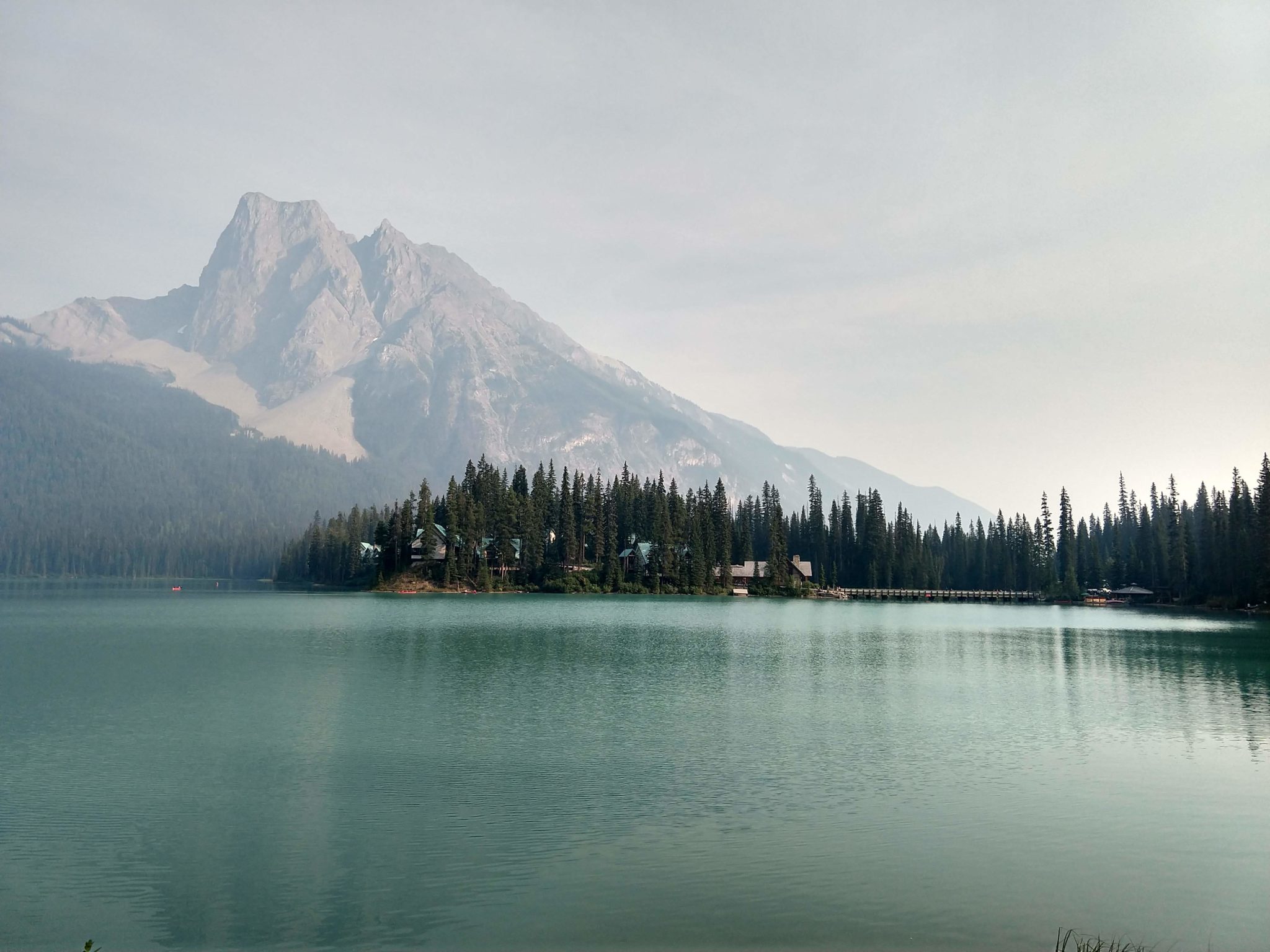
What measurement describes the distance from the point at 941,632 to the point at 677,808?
74404mm

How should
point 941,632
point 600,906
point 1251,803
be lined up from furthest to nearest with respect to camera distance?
point 941,632
point 1251,803
point 600,906

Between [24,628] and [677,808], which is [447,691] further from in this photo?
[24,628]

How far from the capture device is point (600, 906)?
1631cm

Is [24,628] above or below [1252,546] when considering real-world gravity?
below

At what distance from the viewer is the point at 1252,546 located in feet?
422

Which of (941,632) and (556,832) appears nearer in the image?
(556,832)

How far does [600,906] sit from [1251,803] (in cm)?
1986

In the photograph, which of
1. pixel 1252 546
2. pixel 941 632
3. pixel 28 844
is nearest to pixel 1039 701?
pixel 28 844

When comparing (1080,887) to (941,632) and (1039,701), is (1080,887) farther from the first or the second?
(941,632)

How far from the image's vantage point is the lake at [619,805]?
628 inches

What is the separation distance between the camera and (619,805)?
75.5ft

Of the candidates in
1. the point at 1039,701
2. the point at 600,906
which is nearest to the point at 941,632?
the point at 1039,701

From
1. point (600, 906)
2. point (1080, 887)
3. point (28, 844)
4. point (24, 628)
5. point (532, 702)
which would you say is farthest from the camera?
point (24, 628)

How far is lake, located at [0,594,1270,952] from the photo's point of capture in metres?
16.0
